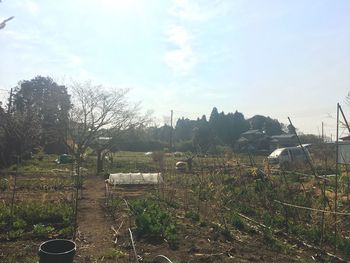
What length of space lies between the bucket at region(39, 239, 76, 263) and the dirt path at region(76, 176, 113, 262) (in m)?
0.63

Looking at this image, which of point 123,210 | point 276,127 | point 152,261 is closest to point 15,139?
point 123,210

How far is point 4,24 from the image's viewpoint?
3340 millimetres

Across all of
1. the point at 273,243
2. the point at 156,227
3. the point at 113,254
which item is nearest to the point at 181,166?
the point at 156,227

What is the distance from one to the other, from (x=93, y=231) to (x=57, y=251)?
2246 millimetres

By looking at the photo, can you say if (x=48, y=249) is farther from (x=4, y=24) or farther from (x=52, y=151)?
(x=52, y=151)

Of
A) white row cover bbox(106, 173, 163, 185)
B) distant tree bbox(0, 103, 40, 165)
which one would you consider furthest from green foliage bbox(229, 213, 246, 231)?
distant tree bbox(0, 103, 40, 165)

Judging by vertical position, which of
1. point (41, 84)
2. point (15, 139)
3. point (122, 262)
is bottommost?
point (122, 262)

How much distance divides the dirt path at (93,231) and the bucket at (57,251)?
0.63 metres

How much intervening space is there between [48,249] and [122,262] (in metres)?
0.99

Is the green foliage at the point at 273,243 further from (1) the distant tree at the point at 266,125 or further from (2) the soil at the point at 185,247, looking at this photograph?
(1) the distant tree at the point at 266,125

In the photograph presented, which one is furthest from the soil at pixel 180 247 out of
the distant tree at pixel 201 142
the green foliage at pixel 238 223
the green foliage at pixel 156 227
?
the distant tree at pixel 201 142

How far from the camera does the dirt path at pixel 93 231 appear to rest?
570 centimetres

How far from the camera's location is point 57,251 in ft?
16.0

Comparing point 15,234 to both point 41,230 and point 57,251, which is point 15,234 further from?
point 57,251
